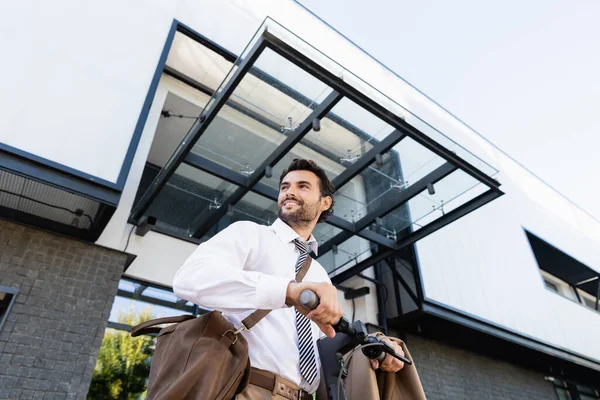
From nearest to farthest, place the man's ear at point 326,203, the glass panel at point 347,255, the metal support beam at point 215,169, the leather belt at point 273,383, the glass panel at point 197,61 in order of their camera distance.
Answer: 1. the leather belt at point 273,383
2. the man's ear at point 326,203
3. the metal support beam at point 215,169
4. the glass panel at point 347,255
5. the glass panel at point 197,61

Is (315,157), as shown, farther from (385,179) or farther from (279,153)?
(385,179)

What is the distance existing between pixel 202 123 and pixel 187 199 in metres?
1.21

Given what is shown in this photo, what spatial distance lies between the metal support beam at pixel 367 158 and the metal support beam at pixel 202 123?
1.47 meters

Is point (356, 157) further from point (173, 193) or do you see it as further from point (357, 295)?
point (357, 295)

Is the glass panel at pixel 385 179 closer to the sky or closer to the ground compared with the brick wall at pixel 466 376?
closer to the sky

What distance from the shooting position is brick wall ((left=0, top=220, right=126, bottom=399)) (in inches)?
119

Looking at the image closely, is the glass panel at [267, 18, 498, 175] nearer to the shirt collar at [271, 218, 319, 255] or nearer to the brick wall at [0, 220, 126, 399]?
the shirt collar at [271, 218, 319, 255]

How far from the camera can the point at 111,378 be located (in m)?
3.73

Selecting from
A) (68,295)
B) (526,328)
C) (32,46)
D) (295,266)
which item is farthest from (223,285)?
(526,328)

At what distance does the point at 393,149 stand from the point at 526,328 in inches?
217

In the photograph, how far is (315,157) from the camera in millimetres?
4055

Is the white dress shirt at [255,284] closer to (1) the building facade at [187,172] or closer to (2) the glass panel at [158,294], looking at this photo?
(1) the building facade at [187,172]

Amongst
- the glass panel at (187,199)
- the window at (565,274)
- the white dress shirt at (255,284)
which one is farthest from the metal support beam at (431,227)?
the window at (565,274)

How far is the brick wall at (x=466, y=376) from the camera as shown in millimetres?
5978
